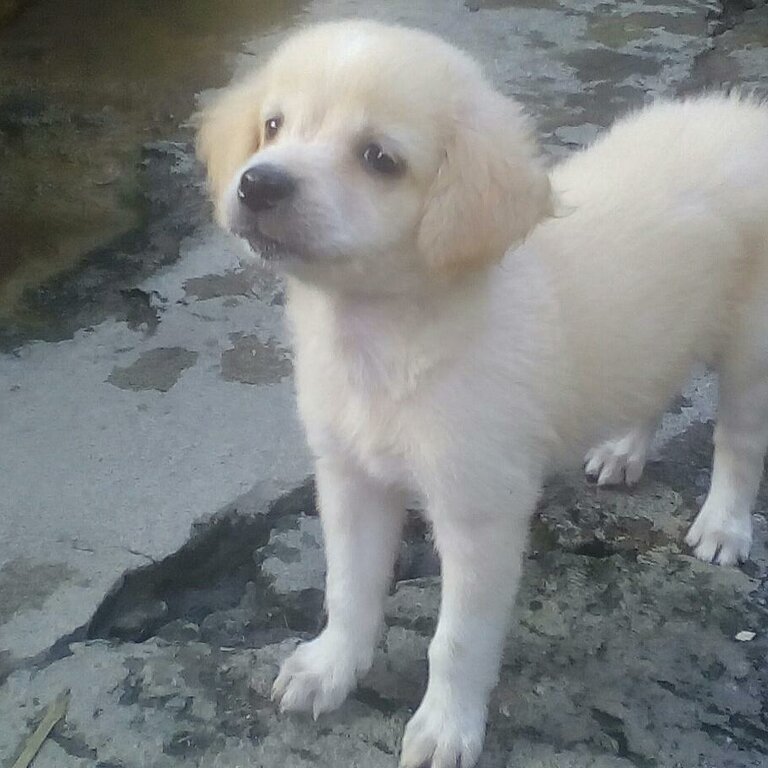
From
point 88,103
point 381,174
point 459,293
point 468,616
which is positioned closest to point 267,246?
point 381,174

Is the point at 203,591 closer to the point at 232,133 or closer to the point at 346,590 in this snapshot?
the point at 346,590

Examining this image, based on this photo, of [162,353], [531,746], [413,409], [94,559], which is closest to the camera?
[413,409]

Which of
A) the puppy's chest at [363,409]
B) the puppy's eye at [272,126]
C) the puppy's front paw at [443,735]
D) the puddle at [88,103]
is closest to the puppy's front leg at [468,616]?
the puppy's front paw at [443,735]

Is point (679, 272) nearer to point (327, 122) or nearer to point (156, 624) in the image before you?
point (327, 122)

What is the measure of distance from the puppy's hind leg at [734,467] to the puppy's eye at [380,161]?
3.42ft

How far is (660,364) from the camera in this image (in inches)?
89.1

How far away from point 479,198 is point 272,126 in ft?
1.24

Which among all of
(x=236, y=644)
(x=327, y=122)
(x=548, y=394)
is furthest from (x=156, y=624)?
(x=327, y=122)

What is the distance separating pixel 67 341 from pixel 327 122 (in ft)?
5.29

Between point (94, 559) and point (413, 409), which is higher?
point (413, 409)

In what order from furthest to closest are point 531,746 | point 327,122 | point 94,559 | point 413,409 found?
1. point 94,559
2. point 531,746
3. point 413,409
4. point 327,122

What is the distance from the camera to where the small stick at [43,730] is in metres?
2.01

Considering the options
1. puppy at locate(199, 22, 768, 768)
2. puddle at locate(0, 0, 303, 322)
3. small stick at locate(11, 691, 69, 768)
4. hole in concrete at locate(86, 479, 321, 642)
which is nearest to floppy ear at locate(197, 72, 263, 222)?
puppy at locate(199, 22, 768, 768)

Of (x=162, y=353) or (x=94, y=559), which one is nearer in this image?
(x=94, y=559)
